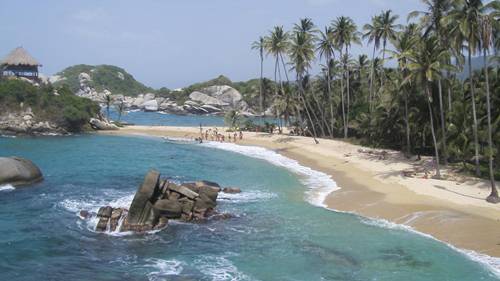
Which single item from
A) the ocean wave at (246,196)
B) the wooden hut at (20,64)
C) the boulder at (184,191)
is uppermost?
the wooden hut at (20,64)

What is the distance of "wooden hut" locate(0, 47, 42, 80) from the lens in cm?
10214

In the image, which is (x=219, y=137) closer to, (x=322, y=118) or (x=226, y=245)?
(x=322, y=118)

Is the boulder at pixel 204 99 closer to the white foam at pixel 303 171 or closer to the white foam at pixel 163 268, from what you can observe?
the white foam at pixel 303 171

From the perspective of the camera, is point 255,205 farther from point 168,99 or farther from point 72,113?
point 168,99

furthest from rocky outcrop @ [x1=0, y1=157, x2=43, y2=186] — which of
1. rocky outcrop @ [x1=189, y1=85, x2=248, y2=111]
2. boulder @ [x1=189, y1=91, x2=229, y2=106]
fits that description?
boulder @ [x1=189, y1=91, x2=229, y2=106]

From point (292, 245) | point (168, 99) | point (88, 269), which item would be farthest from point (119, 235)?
point (168, 99)

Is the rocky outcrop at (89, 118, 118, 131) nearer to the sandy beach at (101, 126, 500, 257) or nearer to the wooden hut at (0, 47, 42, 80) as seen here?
the wooden hut at (0, 47, 42, 80)

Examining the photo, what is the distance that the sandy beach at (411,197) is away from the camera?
25.9 metres

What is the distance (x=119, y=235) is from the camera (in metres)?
26.4

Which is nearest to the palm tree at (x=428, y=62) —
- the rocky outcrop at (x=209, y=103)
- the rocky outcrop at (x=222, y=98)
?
the rocky outcrop at (x=209, y=103)

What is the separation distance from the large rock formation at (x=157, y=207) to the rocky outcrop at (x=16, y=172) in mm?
14378

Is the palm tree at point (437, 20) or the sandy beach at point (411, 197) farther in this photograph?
the palm tree at point (437, 20)

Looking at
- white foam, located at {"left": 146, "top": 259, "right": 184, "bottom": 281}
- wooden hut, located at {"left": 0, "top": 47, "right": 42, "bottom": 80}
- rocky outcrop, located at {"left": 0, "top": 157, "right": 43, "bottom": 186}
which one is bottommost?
white foam, located at {"left": 146, "top": 259, "right": 184, "bottom": 281}

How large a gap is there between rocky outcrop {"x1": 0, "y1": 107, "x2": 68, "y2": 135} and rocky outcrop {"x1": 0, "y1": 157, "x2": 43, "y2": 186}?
45576 millimetres
